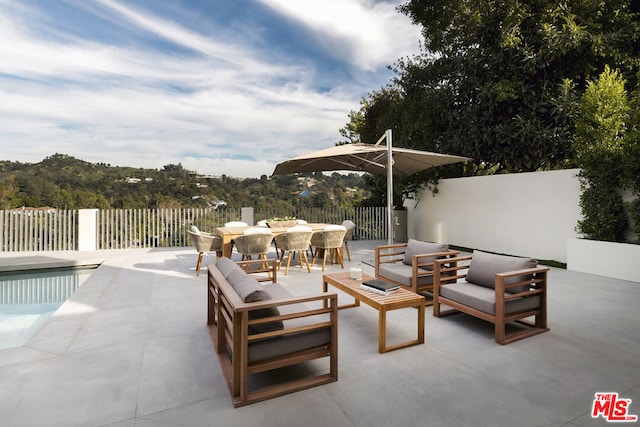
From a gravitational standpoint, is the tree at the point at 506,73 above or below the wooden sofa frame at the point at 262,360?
above

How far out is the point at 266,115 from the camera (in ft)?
51.8

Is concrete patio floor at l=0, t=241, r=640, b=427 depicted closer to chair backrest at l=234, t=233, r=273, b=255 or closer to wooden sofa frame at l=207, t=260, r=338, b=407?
wooden sofa frame at l=207, t=260, r=338, b=407

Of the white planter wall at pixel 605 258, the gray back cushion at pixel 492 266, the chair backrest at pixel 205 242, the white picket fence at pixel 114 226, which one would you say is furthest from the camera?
the white picket fence at pixel 114 226

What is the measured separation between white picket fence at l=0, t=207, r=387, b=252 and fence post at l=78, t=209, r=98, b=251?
0.17 metres

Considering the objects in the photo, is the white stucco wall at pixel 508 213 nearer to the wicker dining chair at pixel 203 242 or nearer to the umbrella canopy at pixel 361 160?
the umbrella canopy at pixel 361 160

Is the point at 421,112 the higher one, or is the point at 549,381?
the point at 421,112

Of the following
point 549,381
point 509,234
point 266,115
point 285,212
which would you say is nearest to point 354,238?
point 285,212

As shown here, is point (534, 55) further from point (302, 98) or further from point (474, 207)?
point (302, 98)

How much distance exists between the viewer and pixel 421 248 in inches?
174

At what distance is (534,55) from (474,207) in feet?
12.7

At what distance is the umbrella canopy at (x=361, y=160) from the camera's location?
19.7 ft

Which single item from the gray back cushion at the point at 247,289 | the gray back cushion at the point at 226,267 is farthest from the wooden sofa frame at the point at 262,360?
the gray back cushion at the point at 226,267

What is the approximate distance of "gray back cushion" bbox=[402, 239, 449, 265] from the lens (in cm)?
427

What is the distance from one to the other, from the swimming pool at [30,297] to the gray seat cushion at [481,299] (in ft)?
14.5
